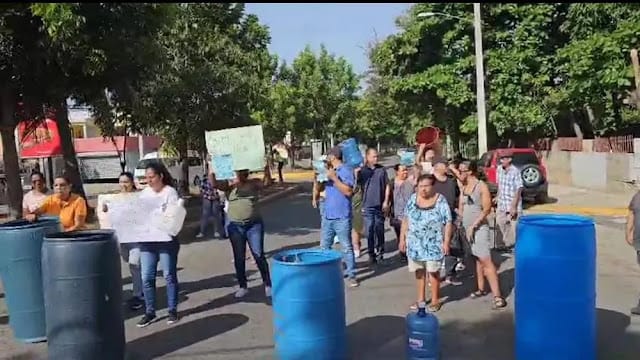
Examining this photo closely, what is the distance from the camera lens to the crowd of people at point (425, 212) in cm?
682

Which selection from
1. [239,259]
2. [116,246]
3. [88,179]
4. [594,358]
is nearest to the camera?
[594,358]

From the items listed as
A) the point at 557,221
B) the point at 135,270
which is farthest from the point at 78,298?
the point at 557,221

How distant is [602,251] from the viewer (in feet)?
36.2

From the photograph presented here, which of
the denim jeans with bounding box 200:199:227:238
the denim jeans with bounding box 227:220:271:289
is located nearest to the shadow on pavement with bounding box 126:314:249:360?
the denim jeans with bounding box 227:220:271:289

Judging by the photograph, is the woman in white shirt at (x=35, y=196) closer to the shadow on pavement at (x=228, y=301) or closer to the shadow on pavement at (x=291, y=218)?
the shadow on pavement at (x=228, y=301)

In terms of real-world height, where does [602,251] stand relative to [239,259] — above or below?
below

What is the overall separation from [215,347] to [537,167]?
46.7 feet

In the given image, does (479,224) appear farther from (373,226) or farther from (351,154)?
(373,226)

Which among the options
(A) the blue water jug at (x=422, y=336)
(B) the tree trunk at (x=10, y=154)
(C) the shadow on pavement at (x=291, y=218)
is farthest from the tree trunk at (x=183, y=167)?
(A) the blue water jug at (x=422, y=336)

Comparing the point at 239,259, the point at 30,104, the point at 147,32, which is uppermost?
the point at 147,32

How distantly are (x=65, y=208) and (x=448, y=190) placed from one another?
170 inches

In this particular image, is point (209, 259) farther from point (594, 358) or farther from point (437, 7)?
point (437, 7)

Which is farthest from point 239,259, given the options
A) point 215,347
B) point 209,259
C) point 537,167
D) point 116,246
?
point 537,167

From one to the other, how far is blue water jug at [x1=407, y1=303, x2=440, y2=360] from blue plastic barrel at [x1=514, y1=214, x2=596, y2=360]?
26.3 inches
